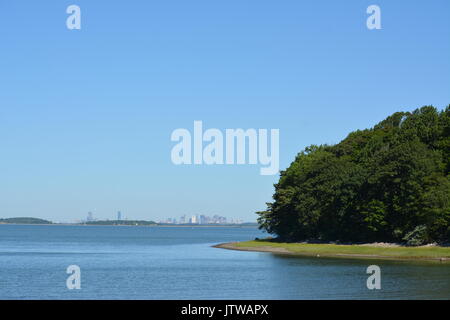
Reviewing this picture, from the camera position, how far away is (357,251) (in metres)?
115

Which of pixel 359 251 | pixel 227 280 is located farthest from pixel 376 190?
pixel 227 280

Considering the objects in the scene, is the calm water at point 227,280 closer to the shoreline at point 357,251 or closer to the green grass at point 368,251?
the shoreline at point 357,251

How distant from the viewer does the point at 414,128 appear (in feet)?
413

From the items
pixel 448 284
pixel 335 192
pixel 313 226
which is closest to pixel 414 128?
pixel 335 192

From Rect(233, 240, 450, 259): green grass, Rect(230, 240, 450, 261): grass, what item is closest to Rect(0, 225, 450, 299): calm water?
Rect(230, 240, 450, 261): grass

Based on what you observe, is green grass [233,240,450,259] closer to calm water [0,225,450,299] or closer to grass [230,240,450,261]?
grass [230,240,450,261]

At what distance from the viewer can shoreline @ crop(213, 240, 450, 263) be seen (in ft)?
333

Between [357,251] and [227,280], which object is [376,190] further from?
[227,280]

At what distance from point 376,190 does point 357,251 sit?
41.3 feet

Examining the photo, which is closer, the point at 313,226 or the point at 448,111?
the point at 448,111

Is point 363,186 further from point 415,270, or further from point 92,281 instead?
point 92,281

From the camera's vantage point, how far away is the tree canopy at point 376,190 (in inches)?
4373

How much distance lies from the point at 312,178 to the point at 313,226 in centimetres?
1059

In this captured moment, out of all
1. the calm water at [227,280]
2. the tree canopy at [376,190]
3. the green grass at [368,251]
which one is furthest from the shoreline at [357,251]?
the calm water at [227,280]
